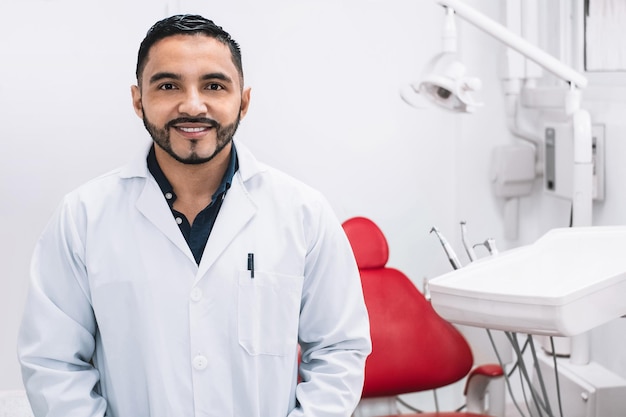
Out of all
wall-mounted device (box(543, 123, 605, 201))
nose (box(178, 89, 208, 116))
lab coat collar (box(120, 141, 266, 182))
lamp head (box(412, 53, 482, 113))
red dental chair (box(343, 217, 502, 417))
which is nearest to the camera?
nose (box(178, 89, 208, 116))

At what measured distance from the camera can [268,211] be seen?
1.57 meters

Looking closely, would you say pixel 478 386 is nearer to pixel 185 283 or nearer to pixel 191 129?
pixel 185 283

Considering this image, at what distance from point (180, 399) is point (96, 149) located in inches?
48.3

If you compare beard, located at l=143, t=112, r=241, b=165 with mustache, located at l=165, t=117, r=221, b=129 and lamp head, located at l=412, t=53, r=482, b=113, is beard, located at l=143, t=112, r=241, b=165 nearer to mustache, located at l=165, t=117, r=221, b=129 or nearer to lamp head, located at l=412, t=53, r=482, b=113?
mustache, located at l=165, t=117, r=221, b=129

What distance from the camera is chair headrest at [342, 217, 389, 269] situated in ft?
7.47

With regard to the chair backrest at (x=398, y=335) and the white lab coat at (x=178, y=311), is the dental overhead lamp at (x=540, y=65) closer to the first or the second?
the chair backrest at (x=398, y=335)

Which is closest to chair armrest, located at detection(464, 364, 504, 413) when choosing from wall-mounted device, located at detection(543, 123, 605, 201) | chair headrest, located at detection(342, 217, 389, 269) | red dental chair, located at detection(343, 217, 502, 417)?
red dental chair, located at detection(343, 217, 502, 417)

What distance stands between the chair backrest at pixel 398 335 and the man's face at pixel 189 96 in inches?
33.4

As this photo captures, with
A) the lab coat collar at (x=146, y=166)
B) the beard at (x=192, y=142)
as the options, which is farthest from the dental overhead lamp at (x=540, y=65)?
the beard at (x=192, y=142)

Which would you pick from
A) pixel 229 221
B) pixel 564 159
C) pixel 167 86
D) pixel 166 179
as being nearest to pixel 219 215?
pixel 229 221

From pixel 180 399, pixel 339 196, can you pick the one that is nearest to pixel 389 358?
pixel 339 196

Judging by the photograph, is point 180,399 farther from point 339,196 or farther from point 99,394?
point 339,196

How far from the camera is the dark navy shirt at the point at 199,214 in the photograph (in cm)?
154

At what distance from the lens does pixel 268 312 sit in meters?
1.53
